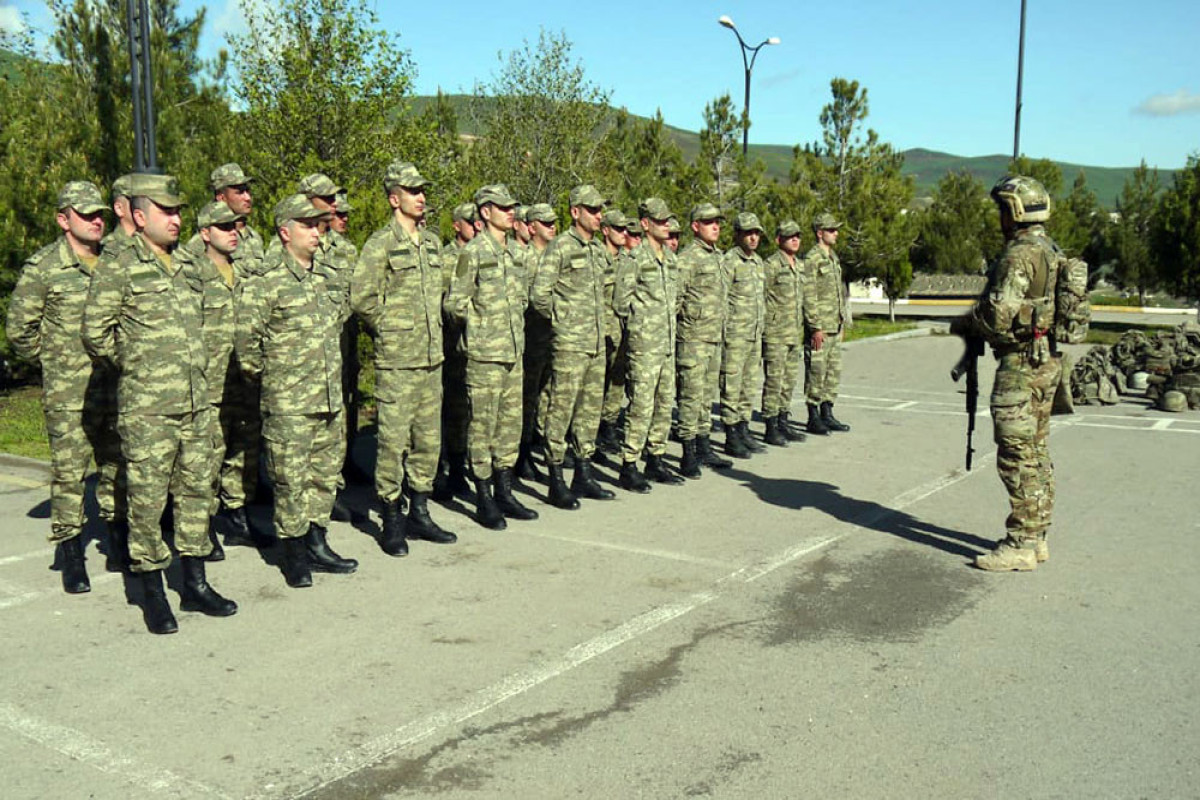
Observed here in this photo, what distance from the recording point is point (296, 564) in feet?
19.6

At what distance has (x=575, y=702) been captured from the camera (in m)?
4.45

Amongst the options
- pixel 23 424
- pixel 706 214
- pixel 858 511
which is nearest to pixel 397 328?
pixel 706 214

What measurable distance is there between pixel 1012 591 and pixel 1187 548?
166 cm

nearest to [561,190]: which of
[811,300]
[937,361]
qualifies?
[937,361]

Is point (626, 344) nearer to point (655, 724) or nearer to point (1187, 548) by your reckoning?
point (1187, 548)

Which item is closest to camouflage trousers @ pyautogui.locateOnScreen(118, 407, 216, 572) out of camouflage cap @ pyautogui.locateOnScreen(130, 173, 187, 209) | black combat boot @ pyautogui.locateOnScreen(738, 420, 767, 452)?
camouflage cap @ pyautogui.locateOnScreen(130, 173, 187, 209)

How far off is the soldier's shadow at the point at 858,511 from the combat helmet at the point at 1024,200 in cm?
205

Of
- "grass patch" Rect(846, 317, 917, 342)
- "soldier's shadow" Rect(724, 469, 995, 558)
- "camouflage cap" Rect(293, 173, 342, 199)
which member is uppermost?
"camouflage cap" Rect(293, 173, 342, 199)

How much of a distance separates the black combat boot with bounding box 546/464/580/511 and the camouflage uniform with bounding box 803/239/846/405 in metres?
4.01

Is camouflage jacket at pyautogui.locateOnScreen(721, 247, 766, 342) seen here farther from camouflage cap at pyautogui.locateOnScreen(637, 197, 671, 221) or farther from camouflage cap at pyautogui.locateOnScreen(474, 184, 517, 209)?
camouflage cap at pyautogui.locateOnScreen(474, 184, 517, 209)

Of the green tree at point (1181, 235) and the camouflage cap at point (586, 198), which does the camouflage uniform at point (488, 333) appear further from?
the green tree at point (1181, 235)

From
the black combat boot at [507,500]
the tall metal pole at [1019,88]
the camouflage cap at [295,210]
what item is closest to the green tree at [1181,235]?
the tall metal pole at [1019,88]

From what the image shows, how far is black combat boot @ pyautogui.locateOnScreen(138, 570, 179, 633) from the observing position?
17.1ft

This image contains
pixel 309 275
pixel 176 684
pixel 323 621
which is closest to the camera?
pixel 176 684
